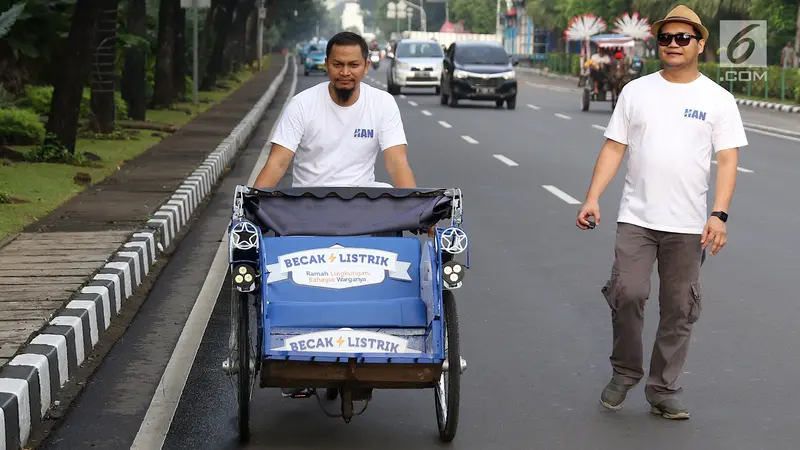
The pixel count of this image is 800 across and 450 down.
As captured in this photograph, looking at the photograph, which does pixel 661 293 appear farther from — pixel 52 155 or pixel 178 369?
pixel 52 155

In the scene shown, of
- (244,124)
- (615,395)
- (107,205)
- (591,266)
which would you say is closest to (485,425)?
(615,395)

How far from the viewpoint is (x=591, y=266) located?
1136cm

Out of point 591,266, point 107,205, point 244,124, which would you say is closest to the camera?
point 591,266

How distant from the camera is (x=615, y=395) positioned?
6840 millimetres

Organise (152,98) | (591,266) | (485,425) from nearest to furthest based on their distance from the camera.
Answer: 1. (485,425)
2. (591,266)
3. (152,98)

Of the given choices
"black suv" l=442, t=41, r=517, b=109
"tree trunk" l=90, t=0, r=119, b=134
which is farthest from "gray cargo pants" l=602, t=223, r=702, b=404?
"black suv" l=442, t=41, r=517, b=109

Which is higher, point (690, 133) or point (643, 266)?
point (690, 133)

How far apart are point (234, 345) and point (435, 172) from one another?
13514 millimetres

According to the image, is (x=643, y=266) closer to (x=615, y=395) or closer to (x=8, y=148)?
(x=615, y=395)

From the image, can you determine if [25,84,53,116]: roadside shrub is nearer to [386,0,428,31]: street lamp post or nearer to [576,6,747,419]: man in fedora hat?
[576,6,747,419]: man in fedora hat

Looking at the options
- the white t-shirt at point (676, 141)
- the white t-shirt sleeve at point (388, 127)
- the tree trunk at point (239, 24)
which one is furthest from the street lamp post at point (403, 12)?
the white t-shirt at point (676, 141)

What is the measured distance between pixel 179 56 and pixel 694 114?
29.9 meters

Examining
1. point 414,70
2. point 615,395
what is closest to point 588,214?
point 615,395

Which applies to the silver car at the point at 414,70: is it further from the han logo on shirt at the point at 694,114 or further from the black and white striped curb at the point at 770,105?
the han logo on shirt at the point at 694,114
